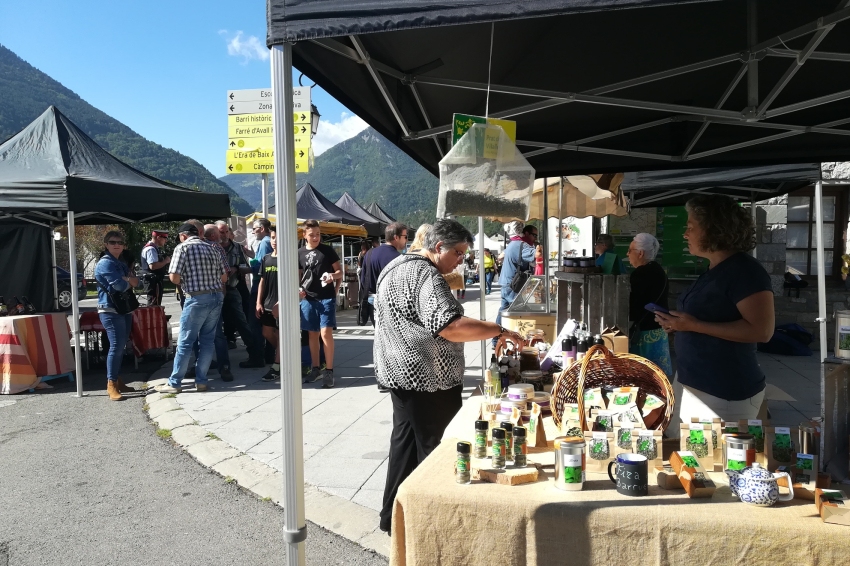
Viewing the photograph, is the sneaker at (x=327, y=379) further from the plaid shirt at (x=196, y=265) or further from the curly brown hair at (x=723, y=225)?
the curly brown hair at (x=723, y=225)

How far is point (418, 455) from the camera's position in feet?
10.5

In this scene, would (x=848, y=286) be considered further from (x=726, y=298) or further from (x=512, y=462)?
(x=512, y=462)

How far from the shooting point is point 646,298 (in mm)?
4691

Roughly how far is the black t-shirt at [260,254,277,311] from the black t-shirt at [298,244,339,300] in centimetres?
58

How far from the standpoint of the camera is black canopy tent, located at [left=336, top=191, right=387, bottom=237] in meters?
18.0

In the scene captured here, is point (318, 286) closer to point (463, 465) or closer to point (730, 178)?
point (730, 178)

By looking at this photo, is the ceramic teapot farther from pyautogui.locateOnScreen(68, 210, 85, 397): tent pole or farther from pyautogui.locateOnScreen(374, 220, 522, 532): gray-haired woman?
pyautogui.locateOnScreen(68, 210, 85, 397): tent pole

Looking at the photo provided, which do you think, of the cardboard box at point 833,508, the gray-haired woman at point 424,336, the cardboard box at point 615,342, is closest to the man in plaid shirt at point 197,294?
the gray-haired woman at point 424,336

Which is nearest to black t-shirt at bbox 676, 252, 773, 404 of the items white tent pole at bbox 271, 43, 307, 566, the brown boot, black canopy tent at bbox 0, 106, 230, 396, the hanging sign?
white tent pole at bbox 271, 43, 307, 566

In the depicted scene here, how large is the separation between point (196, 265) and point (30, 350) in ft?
8.65

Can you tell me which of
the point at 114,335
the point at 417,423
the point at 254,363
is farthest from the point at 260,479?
the point at 254,363

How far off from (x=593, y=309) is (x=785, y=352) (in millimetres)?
6365

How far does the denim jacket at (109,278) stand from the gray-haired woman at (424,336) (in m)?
4.61

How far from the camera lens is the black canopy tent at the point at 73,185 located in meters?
6.47
